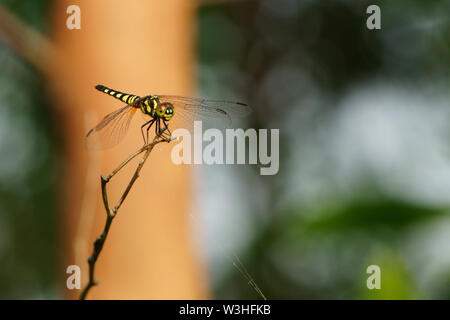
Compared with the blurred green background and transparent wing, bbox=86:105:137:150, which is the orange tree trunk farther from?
transparent wing, bbox=86:105:137:150

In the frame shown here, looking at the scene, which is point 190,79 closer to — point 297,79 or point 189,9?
point 189,9

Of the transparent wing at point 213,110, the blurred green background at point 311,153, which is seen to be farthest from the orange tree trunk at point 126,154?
the transparent wing at point 213,110

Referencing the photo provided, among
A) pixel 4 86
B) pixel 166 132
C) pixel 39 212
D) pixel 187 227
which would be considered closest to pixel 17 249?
pixel 39 212

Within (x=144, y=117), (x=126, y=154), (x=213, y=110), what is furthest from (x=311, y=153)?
(x=144, y=117)

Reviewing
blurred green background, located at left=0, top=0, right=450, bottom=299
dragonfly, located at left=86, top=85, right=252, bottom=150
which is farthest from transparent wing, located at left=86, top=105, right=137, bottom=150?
blurred green background, located at left=0, top=0, right=450, bottom=299

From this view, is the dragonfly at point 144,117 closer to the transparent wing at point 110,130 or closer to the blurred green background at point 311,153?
the transparent wing at point 110,130

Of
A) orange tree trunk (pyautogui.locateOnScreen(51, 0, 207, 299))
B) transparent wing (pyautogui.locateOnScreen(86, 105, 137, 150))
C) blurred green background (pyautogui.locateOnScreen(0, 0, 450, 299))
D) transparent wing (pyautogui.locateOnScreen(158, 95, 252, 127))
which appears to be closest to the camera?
transparent wing (pyautogui.locateOnScreen(86, 105, 137, 150))
